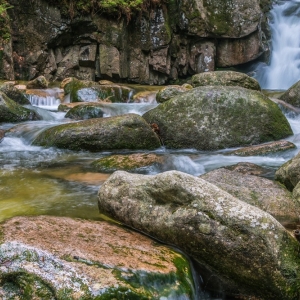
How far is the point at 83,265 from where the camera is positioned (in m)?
2.29

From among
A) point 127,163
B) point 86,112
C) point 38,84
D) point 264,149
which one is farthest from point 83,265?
point 38,84

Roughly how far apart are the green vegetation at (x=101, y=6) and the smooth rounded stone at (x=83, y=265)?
1495cm

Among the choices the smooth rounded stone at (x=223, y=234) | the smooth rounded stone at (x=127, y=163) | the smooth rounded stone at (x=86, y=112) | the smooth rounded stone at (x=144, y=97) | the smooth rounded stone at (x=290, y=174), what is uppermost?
the smooth rounded stone at (x=223, y=234)

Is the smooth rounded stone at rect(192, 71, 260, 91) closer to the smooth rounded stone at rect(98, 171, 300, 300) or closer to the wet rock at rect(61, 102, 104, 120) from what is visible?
the wet rock at rect(61, 102, 104, 120)

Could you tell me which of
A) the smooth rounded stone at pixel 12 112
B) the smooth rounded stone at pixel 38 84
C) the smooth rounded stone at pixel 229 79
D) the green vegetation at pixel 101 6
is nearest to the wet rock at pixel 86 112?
the smooth rounded stone at pixel 12 112

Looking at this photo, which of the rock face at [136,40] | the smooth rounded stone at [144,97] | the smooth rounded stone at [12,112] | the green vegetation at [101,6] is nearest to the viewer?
the smooth rounded stone at [12,112]

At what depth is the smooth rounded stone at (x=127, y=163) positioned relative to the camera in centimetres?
566

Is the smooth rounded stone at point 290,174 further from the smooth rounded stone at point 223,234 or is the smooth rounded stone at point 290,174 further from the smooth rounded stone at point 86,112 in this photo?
the smooth rounded stone at point 86,112

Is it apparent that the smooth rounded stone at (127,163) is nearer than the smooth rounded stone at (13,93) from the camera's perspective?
Yes

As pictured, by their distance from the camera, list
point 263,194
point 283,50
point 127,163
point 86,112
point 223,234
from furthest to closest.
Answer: point 283,50 → point 86,112 → point 127,163 → point 263,194 → point 223,234

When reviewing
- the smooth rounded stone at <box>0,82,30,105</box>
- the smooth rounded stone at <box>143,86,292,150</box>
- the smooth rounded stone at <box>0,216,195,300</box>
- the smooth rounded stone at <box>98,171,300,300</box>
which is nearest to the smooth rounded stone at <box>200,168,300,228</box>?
the smooth rounded stone at <box>98,171,300,300</box>

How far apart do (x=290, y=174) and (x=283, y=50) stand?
1634 centimetres

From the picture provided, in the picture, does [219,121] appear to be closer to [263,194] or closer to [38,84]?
[263,194]

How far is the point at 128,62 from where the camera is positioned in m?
17.5
